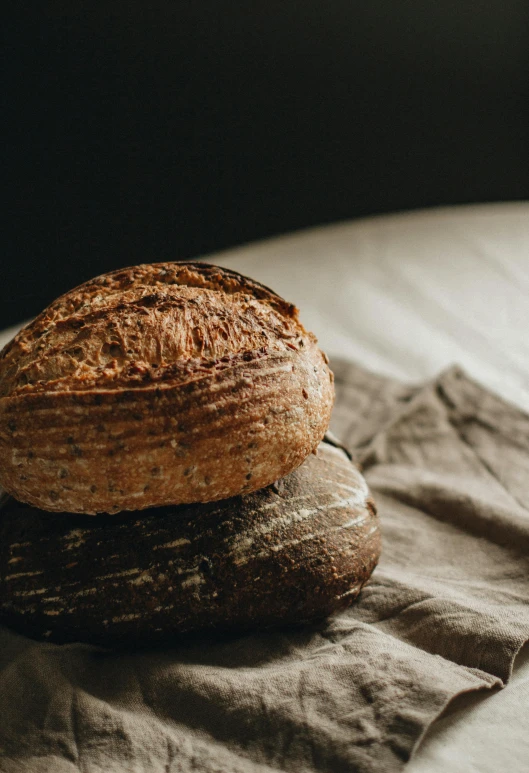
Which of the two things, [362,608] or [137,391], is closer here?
[137,391]

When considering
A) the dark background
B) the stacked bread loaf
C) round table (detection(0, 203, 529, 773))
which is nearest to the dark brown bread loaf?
the stacked bread loaf

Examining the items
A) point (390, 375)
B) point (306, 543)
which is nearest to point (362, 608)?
point (306, 543)

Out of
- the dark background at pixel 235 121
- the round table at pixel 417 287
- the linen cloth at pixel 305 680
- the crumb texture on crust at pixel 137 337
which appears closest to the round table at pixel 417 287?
the round table at pixel 417 287

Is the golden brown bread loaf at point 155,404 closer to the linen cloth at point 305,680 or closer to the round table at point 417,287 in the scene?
the linen cloth at point 305,680

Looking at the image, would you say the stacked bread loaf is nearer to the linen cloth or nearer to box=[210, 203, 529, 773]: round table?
the linen cloth

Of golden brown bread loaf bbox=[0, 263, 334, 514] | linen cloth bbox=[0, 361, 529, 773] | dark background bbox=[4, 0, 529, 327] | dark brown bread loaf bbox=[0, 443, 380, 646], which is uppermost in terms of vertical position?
dark background bbox=[4, 0, 529, 327]

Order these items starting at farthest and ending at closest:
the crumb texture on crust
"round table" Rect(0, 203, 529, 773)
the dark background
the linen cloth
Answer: the dark background
"round table" Rect(0, 203, 529, 773)
the crumb texture on crust
the linen cloth

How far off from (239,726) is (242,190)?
277cm

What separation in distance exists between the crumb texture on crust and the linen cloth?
0.44 m

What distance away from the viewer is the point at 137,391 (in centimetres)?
114

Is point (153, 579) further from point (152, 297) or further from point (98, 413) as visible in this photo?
point (152, 297)

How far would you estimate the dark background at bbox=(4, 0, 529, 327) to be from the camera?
2955 millimetres

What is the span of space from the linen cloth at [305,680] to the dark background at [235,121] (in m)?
2.10

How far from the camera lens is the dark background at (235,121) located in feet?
9.70
